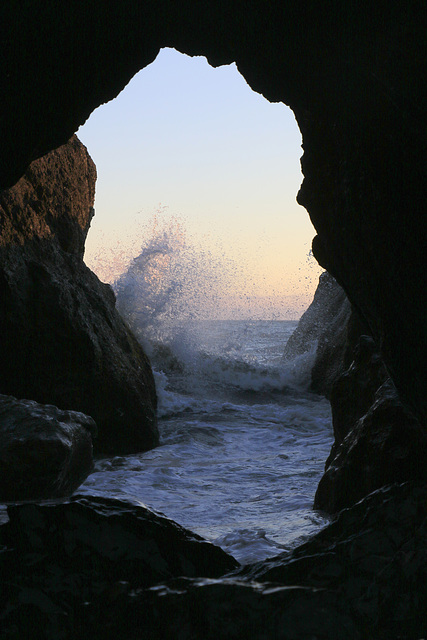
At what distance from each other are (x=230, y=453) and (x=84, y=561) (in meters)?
3.72

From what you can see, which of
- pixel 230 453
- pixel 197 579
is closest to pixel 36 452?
pixel 197 579

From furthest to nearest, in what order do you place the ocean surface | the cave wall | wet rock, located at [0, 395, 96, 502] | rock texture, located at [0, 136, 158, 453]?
1. rock texture, located at [0, 136, 158, 453]
2. wet rock, located at [0, 395, 96, 502]
3. the ocean surface
4. the cave wall

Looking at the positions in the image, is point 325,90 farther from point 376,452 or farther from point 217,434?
point 217,434

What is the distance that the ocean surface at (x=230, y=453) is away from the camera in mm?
3441

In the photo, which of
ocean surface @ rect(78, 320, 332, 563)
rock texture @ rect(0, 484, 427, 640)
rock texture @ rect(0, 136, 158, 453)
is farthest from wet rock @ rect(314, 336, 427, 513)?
rock texture @ rect(0, 136, 158, 453)

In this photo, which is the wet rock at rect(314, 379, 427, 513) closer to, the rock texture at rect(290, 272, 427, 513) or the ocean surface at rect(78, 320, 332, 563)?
the rock texture at rect(290, 272, 427, 513)

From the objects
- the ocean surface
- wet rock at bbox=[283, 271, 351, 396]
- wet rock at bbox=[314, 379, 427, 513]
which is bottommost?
the ocean surface

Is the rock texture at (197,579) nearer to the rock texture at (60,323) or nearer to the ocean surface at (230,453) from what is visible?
the ocean surface at (230,453)

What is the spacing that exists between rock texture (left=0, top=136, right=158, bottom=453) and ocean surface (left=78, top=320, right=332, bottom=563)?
0.52 metres

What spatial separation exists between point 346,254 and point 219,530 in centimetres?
184

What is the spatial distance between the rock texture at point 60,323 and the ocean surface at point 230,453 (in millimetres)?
523

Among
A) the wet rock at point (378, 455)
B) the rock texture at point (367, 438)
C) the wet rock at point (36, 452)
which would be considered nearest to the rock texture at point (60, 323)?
the wet rock at point (36, 452)

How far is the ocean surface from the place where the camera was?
344 centimetres

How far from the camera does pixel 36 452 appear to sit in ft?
12.0
